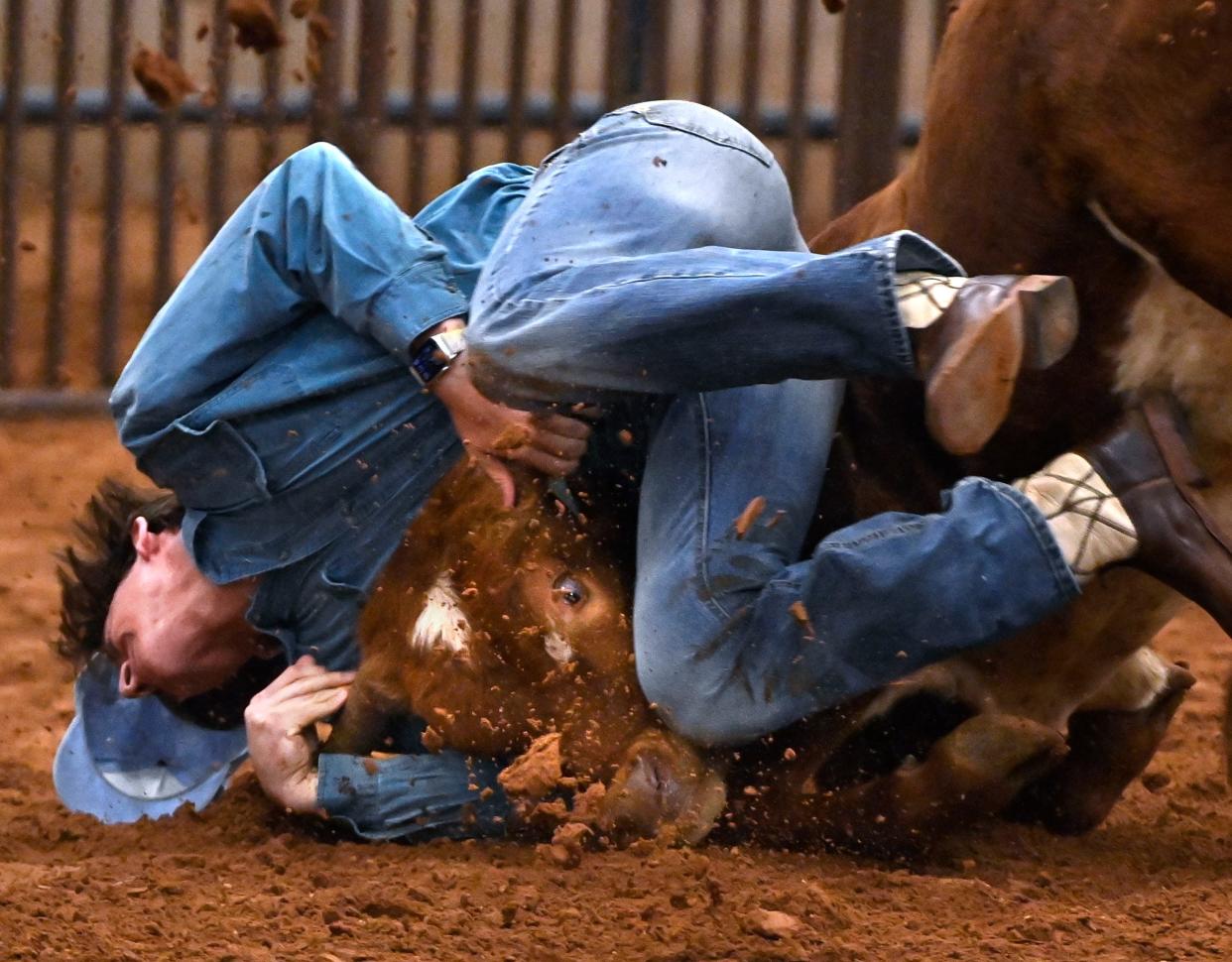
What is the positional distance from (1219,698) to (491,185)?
2.04 meters

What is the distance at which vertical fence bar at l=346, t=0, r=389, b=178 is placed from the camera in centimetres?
635

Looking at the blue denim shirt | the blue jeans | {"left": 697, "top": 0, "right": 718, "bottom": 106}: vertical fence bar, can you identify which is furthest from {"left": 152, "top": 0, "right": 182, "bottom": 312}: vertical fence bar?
the blue jeans

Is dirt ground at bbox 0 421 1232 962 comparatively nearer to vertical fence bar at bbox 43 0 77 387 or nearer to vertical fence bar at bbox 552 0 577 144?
vertical fence bar at bbox 43 0 77 387

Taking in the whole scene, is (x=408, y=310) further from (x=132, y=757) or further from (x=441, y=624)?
(x=132, y=757)

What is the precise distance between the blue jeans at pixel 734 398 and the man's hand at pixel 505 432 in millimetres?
99

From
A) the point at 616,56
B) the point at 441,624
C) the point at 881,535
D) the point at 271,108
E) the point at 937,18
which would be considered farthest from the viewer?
the point at 616,56

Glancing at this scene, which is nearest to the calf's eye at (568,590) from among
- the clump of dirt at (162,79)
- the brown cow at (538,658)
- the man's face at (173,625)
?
the brown cow at (538,658)

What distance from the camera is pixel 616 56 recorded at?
21.2ft

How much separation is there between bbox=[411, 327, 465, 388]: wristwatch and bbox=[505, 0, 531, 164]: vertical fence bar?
3.66m

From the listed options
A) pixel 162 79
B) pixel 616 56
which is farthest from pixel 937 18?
pixel 162 79

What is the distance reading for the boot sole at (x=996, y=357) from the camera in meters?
2.30

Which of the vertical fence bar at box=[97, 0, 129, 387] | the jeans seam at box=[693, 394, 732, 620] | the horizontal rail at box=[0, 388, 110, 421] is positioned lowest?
the horizontal rail at box=[0, 388, 110, 421]

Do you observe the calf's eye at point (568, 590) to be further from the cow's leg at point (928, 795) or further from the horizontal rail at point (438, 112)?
the horizontal rail at point (438, 112)

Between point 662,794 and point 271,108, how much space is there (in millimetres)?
4202
